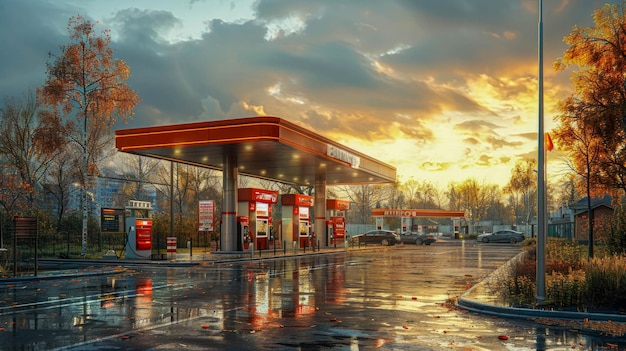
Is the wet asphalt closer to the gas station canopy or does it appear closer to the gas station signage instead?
the gas station canopy

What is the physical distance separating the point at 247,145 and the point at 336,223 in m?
22.1

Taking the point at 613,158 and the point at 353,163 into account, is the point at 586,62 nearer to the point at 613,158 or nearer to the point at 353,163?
the point at 613,158

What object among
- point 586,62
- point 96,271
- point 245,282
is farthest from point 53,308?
point 586,62

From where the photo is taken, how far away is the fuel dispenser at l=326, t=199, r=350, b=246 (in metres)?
51.7

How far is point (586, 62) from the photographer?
25.7 metres

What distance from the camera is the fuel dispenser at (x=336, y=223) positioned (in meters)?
51.7

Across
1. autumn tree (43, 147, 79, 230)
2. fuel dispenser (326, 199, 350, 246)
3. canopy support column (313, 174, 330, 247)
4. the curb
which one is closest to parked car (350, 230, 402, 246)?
fuel dispenser (326, 199, 350, 246)

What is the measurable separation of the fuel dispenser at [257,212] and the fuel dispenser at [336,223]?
8959mm

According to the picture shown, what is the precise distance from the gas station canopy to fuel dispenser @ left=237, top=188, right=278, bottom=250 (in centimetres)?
232

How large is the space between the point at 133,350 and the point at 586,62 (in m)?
23.5

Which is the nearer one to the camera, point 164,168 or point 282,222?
point 282,222

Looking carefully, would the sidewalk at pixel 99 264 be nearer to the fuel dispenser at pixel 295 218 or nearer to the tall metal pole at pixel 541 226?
the fuel dispenser at pixel 295 218

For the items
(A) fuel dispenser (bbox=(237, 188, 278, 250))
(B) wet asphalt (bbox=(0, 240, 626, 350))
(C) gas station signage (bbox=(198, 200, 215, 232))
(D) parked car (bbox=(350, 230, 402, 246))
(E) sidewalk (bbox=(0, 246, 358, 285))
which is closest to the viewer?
(B) wet asphalt (bbox=(0, 240, 626, 350))

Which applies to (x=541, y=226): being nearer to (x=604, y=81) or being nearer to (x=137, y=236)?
(x=604, y=81)
